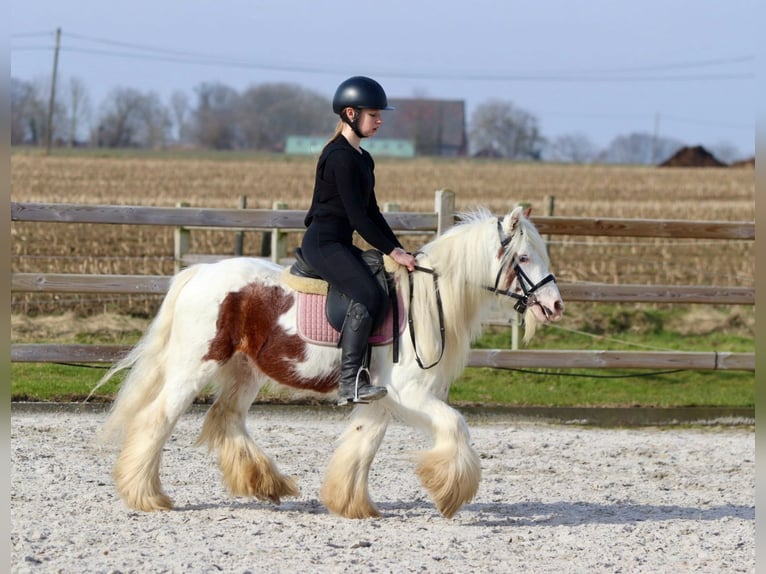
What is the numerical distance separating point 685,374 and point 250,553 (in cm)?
785

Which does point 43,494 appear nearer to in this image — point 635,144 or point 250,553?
point 250,553

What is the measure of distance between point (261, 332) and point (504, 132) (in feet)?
341

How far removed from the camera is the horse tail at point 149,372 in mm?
6754

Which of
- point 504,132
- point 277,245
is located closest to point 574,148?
point 504,132

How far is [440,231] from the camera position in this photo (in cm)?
1014

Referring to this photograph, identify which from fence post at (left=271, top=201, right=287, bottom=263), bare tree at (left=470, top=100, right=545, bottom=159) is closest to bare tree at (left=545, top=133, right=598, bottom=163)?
bare tree at (left=470, top=100, right=545, bottom=159)

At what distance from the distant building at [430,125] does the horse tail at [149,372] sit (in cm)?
8910

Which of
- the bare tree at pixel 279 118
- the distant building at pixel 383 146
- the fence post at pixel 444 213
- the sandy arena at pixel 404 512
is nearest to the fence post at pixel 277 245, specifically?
the fence post at pixel 444 213

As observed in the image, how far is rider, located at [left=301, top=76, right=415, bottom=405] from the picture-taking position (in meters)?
6.19

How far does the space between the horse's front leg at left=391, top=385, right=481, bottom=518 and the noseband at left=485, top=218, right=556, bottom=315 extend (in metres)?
0.74

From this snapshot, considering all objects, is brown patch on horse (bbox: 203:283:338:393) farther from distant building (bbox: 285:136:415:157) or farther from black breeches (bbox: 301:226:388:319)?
distant building (bbox: 285:136:415:157)

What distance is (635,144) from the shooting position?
5428 inches

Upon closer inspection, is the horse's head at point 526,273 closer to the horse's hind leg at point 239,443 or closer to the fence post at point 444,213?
the horse's hind leg at point 239,443

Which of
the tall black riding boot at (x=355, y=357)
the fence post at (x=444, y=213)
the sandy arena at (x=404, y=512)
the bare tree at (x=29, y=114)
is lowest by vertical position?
the sandy arena at (x=404, y=512)
